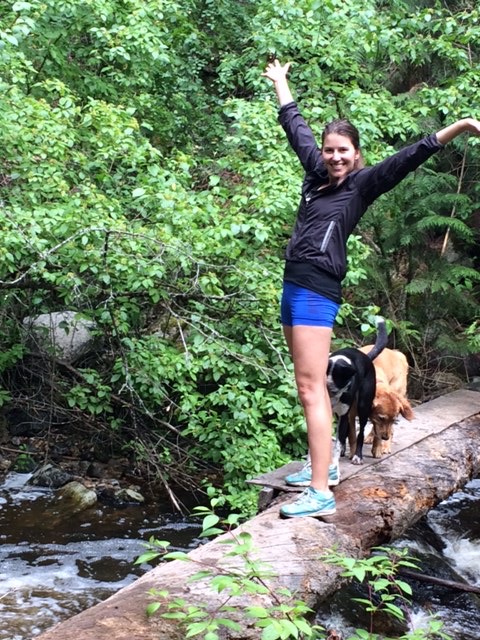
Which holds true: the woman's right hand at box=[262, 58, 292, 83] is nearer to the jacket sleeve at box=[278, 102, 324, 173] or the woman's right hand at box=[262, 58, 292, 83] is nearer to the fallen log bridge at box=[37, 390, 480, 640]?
the jacket sleeve at box=[278, 102, 324, 173]

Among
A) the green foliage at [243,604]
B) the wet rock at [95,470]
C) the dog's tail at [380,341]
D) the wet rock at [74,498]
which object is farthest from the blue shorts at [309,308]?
the wet rock at [95,470]

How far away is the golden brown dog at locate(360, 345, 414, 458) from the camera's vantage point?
5.63m

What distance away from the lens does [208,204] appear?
6.89 metres

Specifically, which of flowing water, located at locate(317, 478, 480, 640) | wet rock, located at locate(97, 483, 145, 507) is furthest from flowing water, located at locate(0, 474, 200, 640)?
flowing water, located at locate(317, 478, 480, 640)

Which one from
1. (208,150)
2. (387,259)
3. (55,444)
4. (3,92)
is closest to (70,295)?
(3,92)

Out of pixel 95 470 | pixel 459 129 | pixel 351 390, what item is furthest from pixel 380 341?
pixel 95 470

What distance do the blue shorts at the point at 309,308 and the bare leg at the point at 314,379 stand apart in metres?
0.04

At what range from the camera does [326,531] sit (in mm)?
4320

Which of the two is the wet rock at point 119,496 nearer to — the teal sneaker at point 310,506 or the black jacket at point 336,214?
the teal sneaker at point 310,506

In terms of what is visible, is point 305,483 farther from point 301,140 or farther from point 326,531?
point 301,140

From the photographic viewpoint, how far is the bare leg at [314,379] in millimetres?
4094

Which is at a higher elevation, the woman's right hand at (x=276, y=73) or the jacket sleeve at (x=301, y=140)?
the woman's right hand at (x=276, y=73)

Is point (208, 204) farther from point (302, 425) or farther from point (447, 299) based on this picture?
point (447, 299)

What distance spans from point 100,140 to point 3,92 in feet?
3.11
